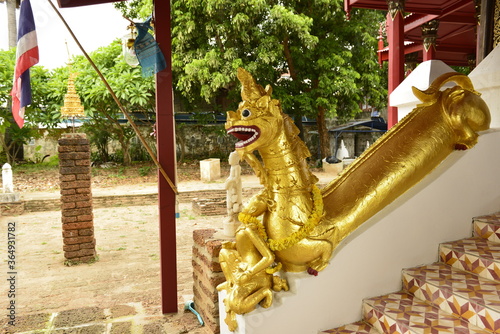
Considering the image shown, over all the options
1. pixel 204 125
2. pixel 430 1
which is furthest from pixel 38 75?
pixel 430 1

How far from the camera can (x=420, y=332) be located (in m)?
1.83

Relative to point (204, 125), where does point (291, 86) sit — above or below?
above

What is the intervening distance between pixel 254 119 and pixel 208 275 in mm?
1348

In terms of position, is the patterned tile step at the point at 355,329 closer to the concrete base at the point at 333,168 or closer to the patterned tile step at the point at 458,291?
the patterned tile step at the point at 458,291

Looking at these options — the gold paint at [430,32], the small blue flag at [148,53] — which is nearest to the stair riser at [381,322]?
the small blue flag at [148,53]

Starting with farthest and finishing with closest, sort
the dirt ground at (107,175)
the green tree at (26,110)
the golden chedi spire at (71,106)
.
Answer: the green tree at (26,110)
the dirt ground at (107,175)
the golden chedi spire at (71,106)

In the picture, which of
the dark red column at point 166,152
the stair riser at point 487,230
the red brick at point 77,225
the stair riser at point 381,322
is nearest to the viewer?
the stair riser at point 381,322

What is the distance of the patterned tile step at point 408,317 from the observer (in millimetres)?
1855

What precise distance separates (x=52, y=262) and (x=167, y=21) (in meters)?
3.85

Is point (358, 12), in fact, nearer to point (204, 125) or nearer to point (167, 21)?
point (204, 125)

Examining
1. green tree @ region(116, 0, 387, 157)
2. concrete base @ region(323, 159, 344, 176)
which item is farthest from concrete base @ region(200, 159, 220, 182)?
concrete base @ region(323, 159, 344, 176)

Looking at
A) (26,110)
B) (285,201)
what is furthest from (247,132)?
(26,110)

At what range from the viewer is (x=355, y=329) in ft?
6.89

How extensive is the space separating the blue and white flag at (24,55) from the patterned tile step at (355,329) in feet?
7.94
